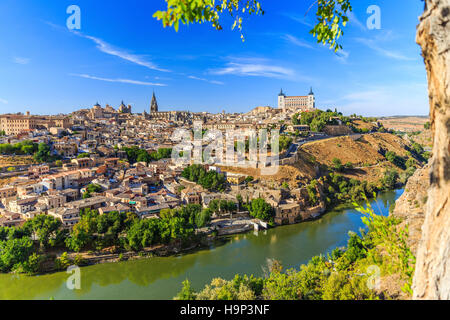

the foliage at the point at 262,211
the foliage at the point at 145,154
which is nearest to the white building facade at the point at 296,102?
the foliage at the point at 145,154

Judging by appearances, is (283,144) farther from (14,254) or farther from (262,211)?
(14,254)

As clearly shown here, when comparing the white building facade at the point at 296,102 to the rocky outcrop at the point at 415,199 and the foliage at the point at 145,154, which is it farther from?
the rocky outcrop at the point at 415,199

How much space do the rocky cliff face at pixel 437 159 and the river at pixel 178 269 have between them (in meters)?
5.98

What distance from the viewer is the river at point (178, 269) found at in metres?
6.84

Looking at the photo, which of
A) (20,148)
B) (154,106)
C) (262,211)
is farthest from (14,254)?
(154,106)

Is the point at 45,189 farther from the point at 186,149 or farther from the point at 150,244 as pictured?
the point at 186,149

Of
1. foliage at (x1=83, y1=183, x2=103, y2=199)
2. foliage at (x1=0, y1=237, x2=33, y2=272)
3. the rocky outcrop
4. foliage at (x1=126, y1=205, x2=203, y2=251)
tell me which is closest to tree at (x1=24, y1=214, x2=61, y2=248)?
foliage at (x1=0, y1=237, x2=33, y2=272)

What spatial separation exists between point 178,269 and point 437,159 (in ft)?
25.8

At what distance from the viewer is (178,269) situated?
7945 millimetres

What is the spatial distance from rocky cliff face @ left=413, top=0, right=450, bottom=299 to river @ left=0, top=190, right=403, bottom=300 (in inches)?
235

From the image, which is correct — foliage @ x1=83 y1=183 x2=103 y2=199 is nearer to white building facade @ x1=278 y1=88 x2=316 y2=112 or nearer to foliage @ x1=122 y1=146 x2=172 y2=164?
foliage @ x1=122 y1=146 x2=172 y2=164
